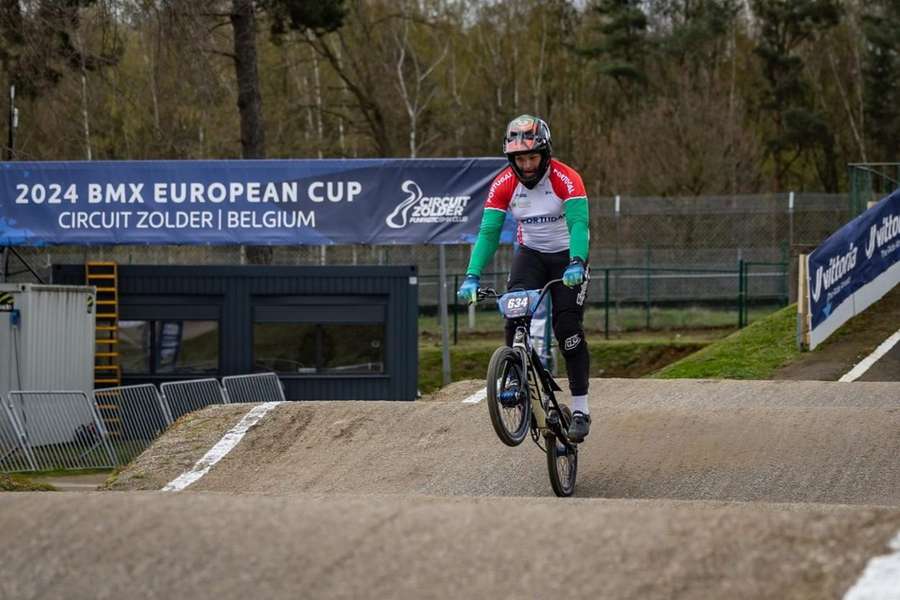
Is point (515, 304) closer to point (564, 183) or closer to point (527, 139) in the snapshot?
point (564, 183)

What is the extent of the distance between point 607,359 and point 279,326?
24.3 feet

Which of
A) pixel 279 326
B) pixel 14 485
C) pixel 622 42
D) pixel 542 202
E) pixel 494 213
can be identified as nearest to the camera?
pixel 542 202

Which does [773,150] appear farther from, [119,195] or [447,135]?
[119,195]

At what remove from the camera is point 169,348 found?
24359 mm

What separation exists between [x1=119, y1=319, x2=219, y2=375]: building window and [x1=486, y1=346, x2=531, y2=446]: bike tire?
1674cm

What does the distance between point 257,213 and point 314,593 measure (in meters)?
17.1

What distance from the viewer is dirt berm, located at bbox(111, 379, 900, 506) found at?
893 cm

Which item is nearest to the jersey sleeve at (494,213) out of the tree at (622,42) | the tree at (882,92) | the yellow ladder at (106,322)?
the yellow ladder at (106,322)

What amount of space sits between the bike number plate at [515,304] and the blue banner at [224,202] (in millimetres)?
13617

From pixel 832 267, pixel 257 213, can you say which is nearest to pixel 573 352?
pixel 832 267

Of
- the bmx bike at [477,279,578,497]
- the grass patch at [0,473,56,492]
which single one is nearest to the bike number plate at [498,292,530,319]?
the bmx bike at [477,279,578,497]

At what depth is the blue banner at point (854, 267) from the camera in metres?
18.7

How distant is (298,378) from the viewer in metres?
24.0

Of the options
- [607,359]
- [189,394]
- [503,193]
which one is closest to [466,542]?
[503,193]
